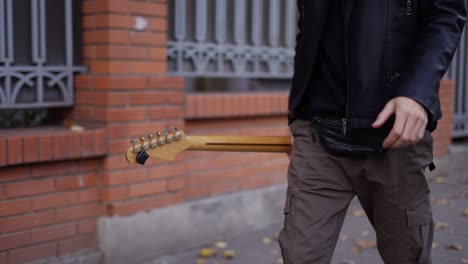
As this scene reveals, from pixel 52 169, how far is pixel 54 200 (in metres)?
0.19

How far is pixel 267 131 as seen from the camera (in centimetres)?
538

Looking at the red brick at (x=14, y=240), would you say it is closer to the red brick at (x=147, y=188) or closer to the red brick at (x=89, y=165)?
the red brick at (x=89, y=165)

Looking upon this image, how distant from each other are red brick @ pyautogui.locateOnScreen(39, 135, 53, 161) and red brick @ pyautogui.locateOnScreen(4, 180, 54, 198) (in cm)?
16

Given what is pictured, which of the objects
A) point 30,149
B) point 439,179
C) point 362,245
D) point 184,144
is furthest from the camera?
point 439,179

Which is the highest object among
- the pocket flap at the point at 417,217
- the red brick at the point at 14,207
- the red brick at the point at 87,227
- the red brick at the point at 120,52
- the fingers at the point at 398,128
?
the red brick at the point at 120,52

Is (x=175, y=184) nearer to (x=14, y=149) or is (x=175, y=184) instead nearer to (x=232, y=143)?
(x=14, y=149)

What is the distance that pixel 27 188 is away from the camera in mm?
3820

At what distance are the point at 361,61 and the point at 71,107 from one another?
2448 mm

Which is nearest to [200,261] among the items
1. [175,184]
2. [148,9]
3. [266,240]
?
[175,184]

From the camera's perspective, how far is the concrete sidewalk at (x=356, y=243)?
14.8ft

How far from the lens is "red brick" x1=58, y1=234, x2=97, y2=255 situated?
404 cm

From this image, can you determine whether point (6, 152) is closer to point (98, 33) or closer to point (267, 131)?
point (98, 33)

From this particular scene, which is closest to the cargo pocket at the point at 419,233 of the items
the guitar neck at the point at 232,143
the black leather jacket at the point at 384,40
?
the black leather jacket at the point at 384,40

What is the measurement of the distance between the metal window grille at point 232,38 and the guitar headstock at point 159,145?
2150 millimetres
